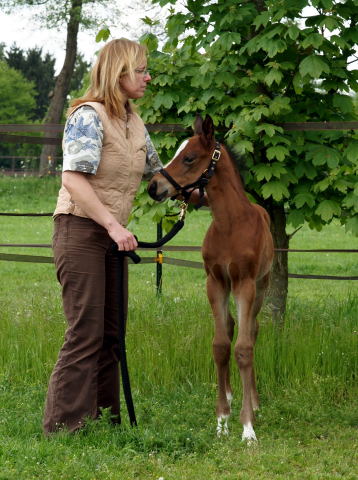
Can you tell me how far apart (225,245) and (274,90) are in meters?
2.09

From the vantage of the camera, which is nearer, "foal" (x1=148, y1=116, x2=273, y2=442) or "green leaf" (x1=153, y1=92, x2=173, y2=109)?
"foal" (x1=148, y1=116, x2=273, y2=442)

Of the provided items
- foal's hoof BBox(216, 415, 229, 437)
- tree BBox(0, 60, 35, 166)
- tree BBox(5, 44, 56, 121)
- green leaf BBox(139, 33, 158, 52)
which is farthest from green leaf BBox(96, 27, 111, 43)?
tree BBox(5, 44, 56, 121)

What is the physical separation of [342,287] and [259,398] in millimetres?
5866

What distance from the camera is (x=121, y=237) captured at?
4113 mm

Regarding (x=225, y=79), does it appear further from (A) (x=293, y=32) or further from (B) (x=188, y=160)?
(B) (x=188, y=160)

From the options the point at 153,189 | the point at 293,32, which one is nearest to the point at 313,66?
the point at 293,32

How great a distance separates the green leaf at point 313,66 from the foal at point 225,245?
4.40ft

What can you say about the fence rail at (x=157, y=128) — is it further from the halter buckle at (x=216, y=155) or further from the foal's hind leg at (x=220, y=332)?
the foal's hind leg at (x=220, y=332)

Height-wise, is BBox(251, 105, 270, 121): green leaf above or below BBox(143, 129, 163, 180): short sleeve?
above

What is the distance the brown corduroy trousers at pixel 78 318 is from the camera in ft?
14.1

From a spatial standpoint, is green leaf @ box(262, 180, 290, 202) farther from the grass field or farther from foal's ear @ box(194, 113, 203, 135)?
foal's ear @ box(194, 113, 203, 135)

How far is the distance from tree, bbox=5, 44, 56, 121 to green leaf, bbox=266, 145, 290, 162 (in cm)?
4775

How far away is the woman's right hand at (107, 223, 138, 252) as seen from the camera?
4.11 meters

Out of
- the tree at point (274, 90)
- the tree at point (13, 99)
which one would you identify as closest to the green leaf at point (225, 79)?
the tree at point (274, 90)
